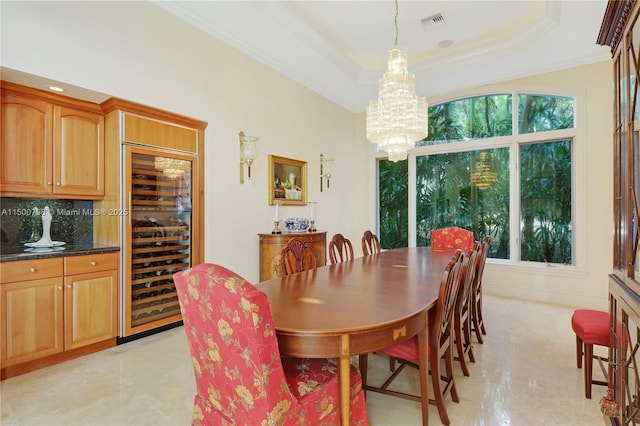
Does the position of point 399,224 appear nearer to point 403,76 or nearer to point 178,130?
point 403,76

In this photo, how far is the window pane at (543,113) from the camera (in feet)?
15.0

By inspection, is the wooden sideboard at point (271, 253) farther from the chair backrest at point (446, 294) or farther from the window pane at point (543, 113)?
the window pane at point (543, 113)

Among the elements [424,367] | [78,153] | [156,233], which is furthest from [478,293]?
[78,153]

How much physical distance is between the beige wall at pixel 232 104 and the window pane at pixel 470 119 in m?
0.23

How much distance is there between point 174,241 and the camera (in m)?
3.46

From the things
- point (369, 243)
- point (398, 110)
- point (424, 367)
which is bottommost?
point (424, 367)

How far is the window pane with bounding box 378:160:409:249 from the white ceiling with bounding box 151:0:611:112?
1.59 metres

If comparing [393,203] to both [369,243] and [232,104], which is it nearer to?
[369,243]

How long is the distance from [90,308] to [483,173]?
5.51 m

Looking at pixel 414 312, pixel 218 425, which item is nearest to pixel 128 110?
pixel 218 425

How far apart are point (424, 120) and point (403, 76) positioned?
47cm

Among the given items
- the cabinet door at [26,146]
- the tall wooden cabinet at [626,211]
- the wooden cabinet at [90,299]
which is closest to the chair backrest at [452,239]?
the tall wooden cabinet at [626,211]

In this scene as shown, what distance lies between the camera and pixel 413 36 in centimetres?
448

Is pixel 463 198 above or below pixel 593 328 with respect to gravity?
above
